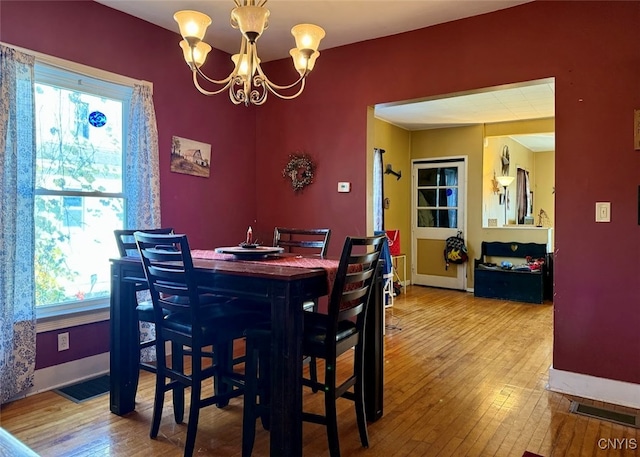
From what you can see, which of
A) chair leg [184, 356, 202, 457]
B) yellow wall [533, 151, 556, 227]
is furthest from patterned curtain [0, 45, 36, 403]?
yellow wall [533, 151, 556, 227]

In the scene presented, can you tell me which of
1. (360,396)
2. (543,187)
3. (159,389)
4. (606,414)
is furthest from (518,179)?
(159,389)

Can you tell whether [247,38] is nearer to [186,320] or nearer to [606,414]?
[186,320]

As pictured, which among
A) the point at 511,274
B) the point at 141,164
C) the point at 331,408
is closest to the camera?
the point at 331,408

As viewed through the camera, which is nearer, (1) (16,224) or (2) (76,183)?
(1) (16,224)

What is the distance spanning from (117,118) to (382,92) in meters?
2.14

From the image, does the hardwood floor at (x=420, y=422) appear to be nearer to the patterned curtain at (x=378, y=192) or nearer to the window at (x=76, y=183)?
the window at (x=76, y=183)

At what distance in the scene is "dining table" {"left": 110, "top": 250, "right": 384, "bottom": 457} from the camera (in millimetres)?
1855

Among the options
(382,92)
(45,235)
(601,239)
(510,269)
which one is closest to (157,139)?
(45,235)

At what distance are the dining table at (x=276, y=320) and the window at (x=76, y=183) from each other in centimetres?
77

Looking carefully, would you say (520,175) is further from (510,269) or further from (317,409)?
(317,409)

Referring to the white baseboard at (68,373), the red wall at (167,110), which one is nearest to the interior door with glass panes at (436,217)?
the red wall at (167,110)

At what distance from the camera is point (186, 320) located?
221 centimetres

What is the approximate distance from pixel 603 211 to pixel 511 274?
3.28 meters

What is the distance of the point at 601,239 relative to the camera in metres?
2.84
